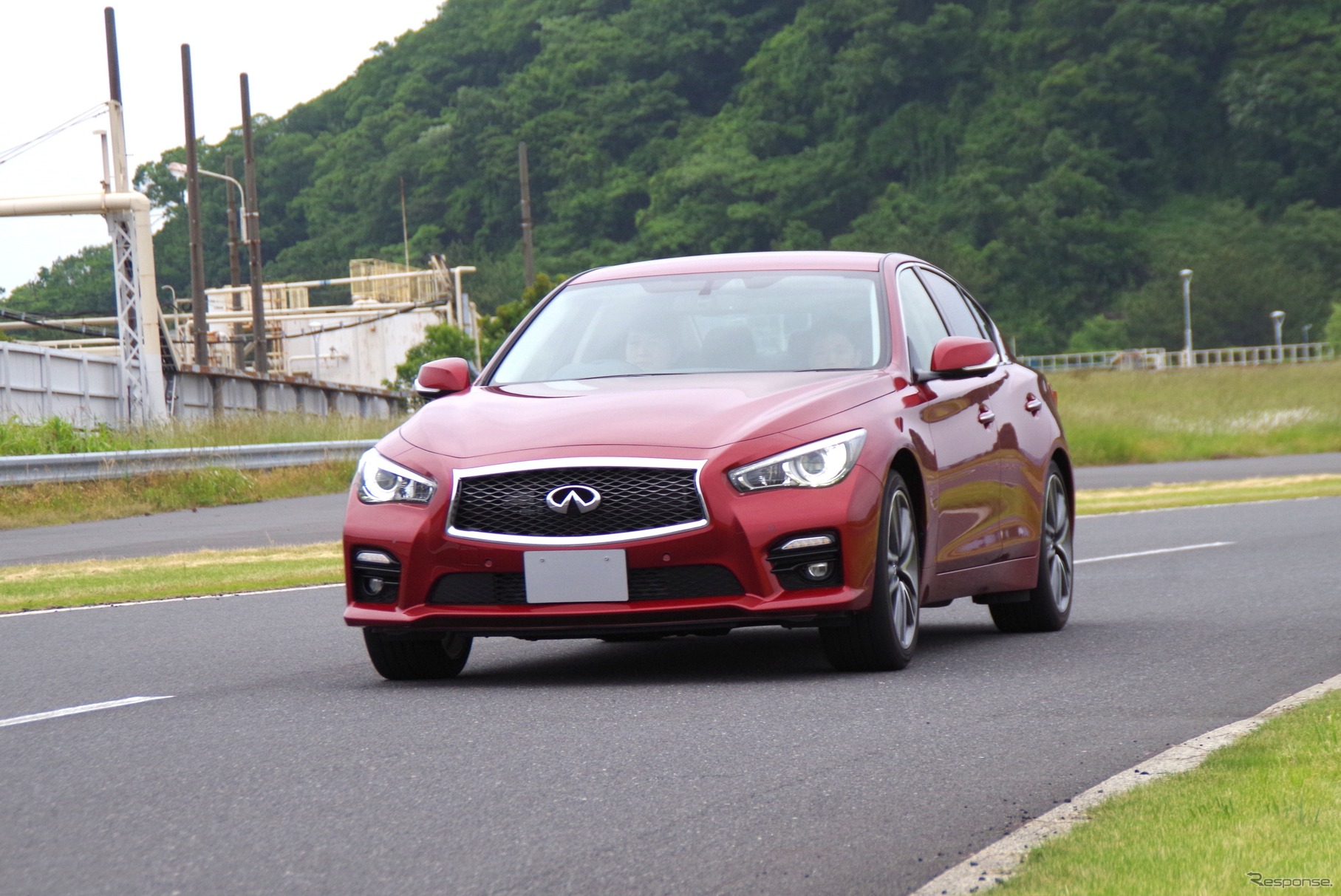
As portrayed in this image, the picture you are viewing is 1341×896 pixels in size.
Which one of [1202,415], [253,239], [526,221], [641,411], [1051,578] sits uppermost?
[526,221]

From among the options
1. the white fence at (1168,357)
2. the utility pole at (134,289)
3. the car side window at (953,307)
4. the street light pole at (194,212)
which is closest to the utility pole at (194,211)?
the street light pole at (194,212)

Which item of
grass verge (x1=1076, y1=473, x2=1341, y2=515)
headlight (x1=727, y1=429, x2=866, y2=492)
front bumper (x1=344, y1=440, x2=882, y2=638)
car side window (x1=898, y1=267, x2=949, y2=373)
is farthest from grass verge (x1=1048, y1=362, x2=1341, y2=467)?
front bumper (x1=344, y1=440, x2=882, y2=638)

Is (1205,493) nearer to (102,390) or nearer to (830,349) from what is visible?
(830,349)

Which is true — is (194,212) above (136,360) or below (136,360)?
above

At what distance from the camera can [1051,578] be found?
30.9 feet

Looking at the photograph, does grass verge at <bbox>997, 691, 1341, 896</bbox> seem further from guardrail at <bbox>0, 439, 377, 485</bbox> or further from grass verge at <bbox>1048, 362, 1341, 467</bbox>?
grass verge at <bbox>1048, 362, 1341, 467</bbox>

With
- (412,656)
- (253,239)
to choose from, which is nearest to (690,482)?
(412,656)

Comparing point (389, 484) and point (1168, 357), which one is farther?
point (1168, 357)

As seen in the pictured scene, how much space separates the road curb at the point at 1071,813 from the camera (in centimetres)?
391

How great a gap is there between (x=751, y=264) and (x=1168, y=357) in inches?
4112

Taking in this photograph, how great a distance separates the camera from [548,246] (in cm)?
12081

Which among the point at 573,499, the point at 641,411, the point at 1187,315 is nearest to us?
the point at 573,499

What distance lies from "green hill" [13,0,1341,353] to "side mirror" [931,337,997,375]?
105m

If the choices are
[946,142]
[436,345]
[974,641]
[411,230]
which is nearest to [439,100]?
[411,230]
